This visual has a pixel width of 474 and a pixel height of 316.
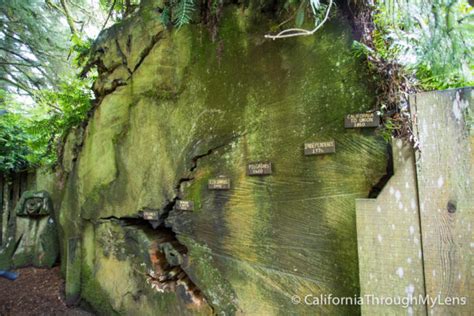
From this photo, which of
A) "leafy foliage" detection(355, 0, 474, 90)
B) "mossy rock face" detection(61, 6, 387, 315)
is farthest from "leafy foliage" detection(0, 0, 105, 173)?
"leafy foliage" detection(355, 0, 474, 90)

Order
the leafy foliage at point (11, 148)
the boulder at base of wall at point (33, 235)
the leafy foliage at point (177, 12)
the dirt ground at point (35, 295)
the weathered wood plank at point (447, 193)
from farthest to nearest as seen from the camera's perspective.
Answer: the leafy foliage at point (11, 148)
the boulder at base of wall at point (33, 235)
the dirt ground at point (35, 295)
the leafy foliage at point (177, 12)
the weathered wood plank at point (447, 193)

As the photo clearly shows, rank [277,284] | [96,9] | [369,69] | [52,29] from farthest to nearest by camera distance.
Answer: [52,29] < [96,9] < [277,284] < [369,69]

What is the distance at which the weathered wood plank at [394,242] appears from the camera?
140cm

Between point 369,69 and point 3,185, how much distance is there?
6.70 m

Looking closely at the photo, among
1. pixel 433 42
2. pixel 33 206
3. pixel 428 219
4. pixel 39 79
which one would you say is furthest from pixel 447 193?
pixel 39 79

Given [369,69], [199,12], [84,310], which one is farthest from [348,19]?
[84,310]

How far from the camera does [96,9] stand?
528 centimetres

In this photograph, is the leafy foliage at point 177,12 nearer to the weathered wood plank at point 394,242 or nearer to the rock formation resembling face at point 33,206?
the weathered wood plank at point 394,242

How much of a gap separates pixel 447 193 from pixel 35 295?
4.32m

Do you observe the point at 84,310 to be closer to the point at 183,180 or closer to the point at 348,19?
the point at 183,180

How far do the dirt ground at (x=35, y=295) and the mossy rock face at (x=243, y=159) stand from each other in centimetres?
55

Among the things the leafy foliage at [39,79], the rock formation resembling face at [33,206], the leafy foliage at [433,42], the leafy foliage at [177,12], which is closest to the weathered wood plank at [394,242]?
the leafy foliage at [433,42]

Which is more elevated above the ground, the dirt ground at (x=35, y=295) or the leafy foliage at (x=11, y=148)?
the leafy foliage at (x=11, y=148)

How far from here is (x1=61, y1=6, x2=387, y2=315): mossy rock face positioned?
1686mm
